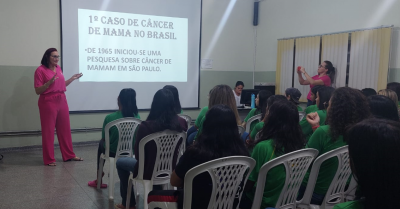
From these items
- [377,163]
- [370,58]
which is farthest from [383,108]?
[370,58]

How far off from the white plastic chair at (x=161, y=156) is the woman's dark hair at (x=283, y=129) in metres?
0.83

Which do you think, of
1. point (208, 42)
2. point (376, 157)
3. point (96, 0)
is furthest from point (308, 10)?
point (376, 157)

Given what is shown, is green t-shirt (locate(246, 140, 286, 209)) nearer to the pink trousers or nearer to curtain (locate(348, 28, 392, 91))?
the pink trousers

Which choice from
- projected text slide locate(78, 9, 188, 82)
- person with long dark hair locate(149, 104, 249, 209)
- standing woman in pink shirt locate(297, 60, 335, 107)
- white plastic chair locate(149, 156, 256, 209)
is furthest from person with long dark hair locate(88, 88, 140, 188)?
standing woman in pink shirt locate(297, 60, 335, 107)

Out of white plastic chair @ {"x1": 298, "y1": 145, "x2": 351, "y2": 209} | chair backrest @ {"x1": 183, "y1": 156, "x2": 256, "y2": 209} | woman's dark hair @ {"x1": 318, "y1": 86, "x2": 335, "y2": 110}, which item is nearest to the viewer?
chair backrest @ {"x1": 183, "y1": 156, "x2": 256, "y2": 209}

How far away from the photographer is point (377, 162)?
936 mm

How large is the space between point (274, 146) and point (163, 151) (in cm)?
98

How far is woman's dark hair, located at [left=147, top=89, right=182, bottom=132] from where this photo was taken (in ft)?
8.33

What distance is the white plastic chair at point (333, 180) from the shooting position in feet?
6.43

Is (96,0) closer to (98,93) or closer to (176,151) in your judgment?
Answer: (98,93)

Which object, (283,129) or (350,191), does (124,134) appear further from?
(350,191)

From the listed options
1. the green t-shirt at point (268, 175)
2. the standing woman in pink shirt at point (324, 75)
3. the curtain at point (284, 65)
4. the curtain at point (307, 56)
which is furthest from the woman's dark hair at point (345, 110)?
the curtain at point (284, 65)

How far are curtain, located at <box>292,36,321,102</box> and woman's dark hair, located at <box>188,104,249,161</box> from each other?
4501 millimetres

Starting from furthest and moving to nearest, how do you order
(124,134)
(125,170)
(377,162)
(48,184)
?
(48,184) → (124,134) → (125,170) → (377,162)
